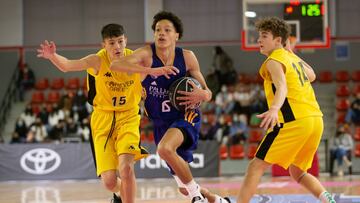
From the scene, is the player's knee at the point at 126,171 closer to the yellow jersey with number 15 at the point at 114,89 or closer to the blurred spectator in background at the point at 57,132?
the yellow jersey with number 15 at the point at 114,89

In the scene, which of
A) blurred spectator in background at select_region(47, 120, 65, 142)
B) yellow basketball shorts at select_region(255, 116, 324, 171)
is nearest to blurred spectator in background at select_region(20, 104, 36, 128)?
blurred spectator in background at select_region(47, 120, 65, 142)

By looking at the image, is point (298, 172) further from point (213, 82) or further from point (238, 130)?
point (213, 82)

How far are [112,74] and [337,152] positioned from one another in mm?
11630

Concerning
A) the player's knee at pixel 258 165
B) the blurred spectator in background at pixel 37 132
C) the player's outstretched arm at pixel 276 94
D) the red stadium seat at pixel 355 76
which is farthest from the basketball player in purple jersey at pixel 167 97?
the red stadium seat at pixel 355 76

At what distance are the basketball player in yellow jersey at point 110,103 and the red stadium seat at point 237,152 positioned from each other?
12027mm

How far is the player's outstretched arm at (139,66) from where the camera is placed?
6391mm

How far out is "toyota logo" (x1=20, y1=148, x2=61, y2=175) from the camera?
16984mm

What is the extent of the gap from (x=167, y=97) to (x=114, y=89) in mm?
748

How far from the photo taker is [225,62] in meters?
23.8

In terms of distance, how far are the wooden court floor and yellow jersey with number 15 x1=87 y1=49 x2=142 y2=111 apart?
3014mm

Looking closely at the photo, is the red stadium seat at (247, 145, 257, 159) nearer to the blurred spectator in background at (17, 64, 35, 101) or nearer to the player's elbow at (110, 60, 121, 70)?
the blurred spectator in background at (17, 64, 35, 101)

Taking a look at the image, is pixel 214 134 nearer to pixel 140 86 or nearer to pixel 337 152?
pixel 337 152

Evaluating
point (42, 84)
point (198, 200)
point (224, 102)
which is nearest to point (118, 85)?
point (198, 200)

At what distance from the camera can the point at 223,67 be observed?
2380 centimetres
